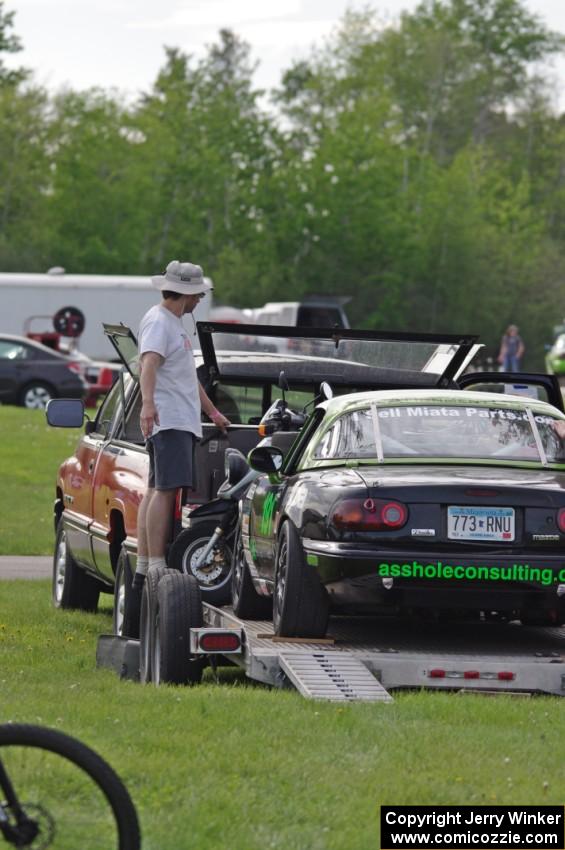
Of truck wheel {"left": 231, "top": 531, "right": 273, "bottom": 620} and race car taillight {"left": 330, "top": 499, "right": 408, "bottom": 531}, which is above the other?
race car taillight {"left": 330, "top": 499, "right": 408, "bottom": 531}

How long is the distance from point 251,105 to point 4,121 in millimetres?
→ 18330

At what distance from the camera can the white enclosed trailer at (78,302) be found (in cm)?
4712

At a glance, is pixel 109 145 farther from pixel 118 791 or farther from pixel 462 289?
pixel 118 791

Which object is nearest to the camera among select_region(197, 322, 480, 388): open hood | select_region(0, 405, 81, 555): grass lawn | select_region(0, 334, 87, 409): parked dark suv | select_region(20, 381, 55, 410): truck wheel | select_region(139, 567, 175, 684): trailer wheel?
select_region(139, 567, 175, 684): trailer wheel

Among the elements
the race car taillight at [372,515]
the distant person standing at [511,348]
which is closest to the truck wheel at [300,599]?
the race car taillight at [372,515]

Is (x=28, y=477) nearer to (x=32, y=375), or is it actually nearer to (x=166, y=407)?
(x=32, y=375)

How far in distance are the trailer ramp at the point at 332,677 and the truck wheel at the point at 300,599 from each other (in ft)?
1.47

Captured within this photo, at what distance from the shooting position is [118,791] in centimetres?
493

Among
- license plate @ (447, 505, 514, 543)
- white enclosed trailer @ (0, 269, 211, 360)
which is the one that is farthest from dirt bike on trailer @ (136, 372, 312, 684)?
white enclosed trailer @ (0, 269, 211, 360)

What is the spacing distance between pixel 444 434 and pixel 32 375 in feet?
93.5

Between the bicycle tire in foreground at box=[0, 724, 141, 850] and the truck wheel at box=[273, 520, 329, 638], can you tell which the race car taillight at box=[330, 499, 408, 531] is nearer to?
the truck wheel at box=[273, 520, 329, 638]

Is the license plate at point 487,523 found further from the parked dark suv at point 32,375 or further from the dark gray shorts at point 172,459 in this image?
the parked dark suv at point 32,375

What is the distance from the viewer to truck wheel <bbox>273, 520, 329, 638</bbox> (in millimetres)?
8891

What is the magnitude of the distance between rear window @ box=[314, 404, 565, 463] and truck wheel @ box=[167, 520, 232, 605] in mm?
1111
